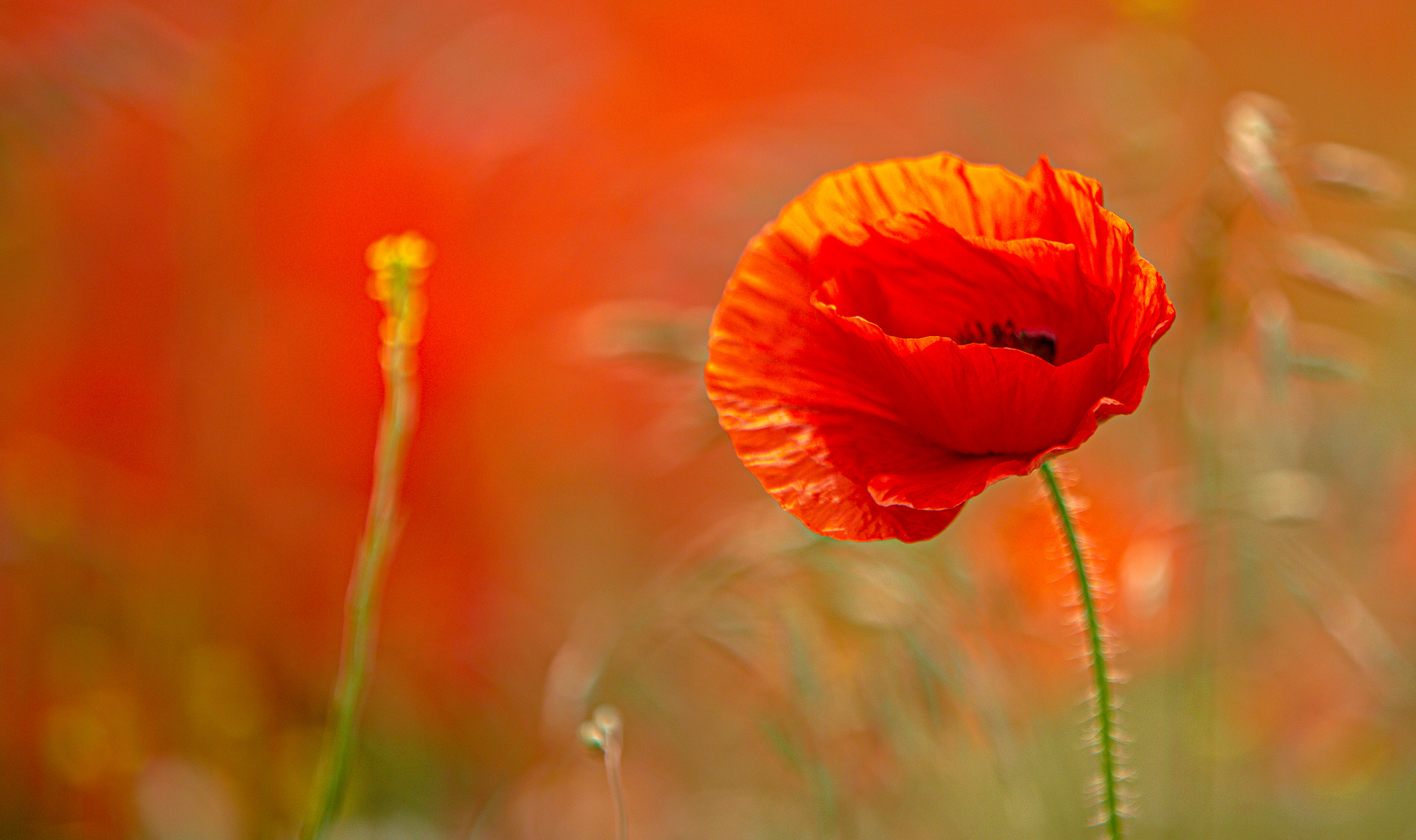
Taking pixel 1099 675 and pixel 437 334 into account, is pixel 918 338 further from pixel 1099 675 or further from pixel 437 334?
pixel 437 334

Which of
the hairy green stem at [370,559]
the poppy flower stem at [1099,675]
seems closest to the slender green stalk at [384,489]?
the hairy green stem at [370,559]

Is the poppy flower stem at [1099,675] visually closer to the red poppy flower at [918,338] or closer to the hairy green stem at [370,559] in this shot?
the red poppy flower at [918,338]

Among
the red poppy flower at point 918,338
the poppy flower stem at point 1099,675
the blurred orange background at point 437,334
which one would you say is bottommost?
the poppy flower stem at point 1099,675

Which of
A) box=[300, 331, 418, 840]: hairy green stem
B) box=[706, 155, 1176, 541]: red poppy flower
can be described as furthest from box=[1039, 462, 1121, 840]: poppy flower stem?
box=[300, 331, 418, 840]: hairy green stem

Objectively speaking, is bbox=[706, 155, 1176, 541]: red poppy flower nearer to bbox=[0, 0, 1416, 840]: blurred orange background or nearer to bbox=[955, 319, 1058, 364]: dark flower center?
bbox=[955, 319, 1058, 364]: dark flower center

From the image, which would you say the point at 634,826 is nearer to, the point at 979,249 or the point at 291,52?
the point at 979,249

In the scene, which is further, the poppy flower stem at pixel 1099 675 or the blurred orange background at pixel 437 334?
the blurred orange background at pixel 437 334

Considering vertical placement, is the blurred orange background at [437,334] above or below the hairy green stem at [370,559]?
above

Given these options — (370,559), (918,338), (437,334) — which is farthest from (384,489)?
(437,334)
